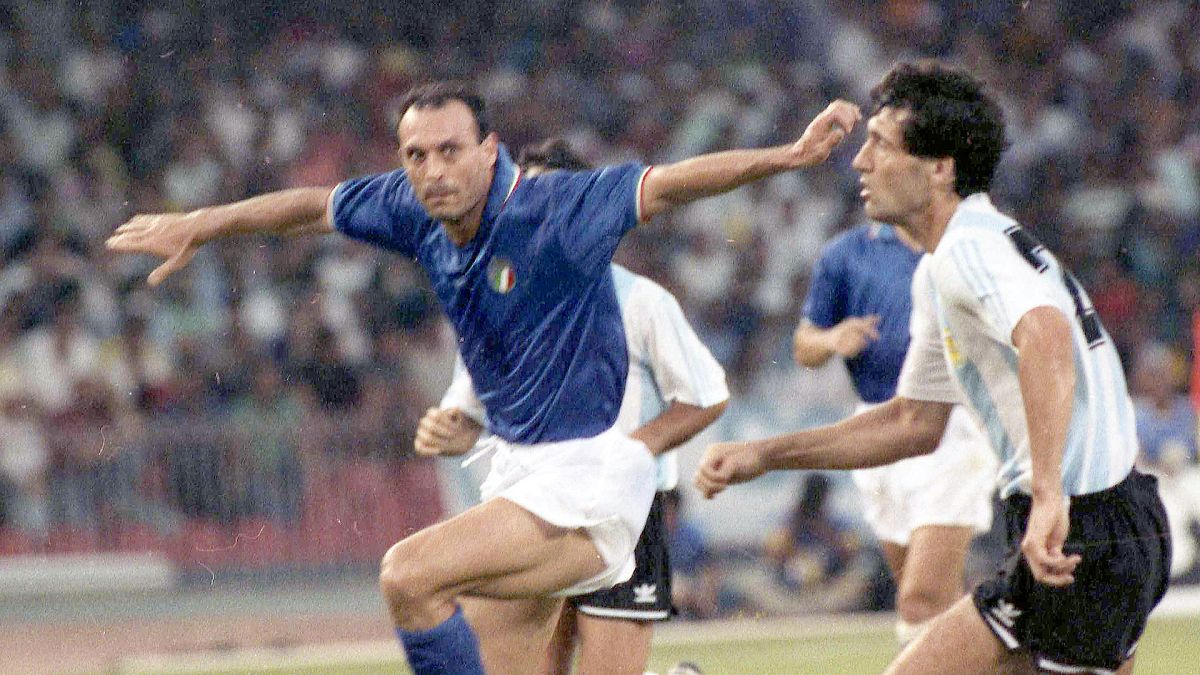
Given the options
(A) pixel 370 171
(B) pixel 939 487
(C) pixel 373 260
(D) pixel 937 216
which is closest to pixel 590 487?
(D) pixel 937 216

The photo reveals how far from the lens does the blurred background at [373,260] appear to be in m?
11.5

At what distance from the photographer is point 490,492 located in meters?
5.36

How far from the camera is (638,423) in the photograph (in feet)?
20.4

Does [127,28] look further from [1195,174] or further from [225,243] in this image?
[1195,174]

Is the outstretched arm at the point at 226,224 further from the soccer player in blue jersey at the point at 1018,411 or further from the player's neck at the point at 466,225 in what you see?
the soccer player in blue jersey at the point at 1018,411

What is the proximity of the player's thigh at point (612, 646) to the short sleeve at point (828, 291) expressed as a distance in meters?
2.19

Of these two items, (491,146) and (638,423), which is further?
(638,423)

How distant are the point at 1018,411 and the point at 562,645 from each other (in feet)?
6.90

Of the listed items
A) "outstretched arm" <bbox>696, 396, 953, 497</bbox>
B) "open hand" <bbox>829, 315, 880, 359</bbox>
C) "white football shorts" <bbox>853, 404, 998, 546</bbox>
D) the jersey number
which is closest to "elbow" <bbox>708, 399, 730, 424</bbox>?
"outstretched arm" <bbox>696, 396, 953, 497</bbox>

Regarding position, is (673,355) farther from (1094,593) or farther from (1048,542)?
(1048,542)

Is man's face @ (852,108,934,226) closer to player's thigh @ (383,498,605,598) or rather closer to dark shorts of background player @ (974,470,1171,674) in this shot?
dark shorts of background player @ (974,470,1171,674)

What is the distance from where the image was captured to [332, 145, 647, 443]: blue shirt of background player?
5.09 metres

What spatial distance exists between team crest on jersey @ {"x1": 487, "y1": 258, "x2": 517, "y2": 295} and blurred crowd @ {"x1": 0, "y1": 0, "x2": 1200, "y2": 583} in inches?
263

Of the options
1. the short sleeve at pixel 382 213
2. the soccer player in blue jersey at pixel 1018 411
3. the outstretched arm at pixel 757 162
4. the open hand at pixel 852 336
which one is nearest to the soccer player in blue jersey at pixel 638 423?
the short sleeve at pixel 382 213
